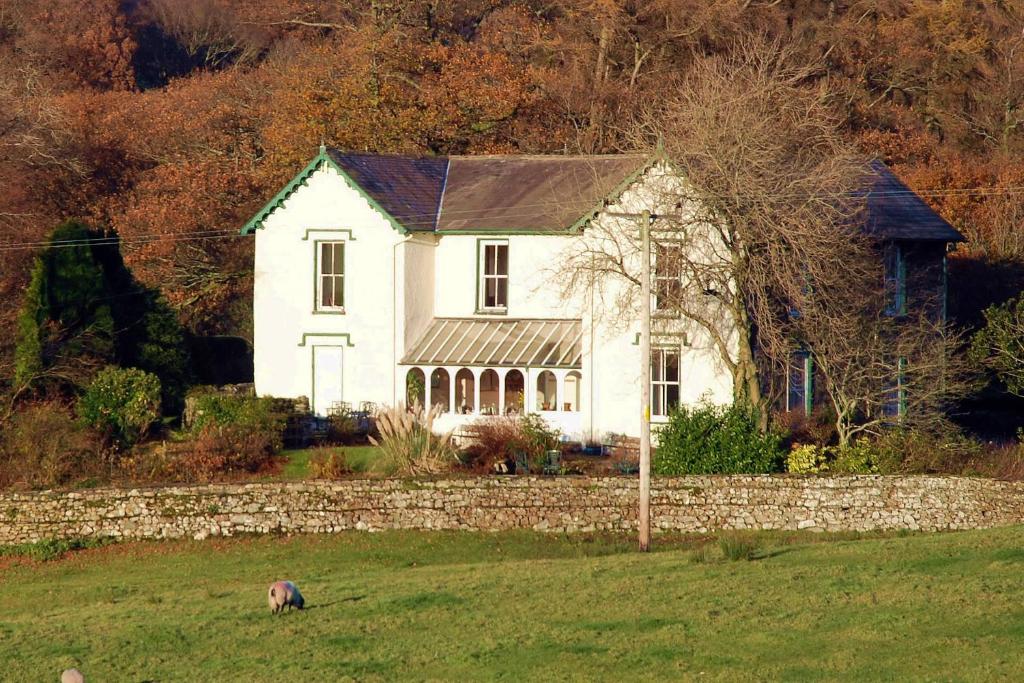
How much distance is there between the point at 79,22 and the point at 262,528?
51.2 metres

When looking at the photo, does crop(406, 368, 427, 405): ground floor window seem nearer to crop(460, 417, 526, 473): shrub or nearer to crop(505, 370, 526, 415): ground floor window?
crop(505, 370, 526, 415): ground floor window

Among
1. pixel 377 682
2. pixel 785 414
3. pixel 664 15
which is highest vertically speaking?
pixel 664 15

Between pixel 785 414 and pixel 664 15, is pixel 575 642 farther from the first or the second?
pixel 664 15

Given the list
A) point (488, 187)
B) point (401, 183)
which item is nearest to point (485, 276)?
point (488, 187)

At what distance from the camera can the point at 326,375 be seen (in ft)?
121

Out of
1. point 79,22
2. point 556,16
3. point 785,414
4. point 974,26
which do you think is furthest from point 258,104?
point 785,414

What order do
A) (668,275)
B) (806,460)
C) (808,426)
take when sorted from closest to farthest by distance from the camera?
(806,460) < (808,426) < (668,275)

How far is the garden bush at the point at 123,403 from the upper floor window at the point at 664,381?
1140 cm

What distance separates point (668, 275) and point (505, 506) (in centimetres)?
729

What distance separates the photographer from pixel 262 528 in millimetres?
28453

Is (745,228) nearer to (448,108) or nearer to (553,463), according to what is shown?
(553,463)

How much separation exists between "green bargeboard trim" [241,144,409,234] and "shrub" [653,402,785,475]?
30.5 ft

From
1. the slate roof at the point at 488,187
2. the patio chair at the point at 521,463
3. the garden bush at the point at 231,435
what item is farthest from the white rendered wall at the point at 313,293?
the patio chair at the point at 521,463

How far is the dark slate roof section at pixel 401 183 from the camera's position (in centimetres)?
3659
